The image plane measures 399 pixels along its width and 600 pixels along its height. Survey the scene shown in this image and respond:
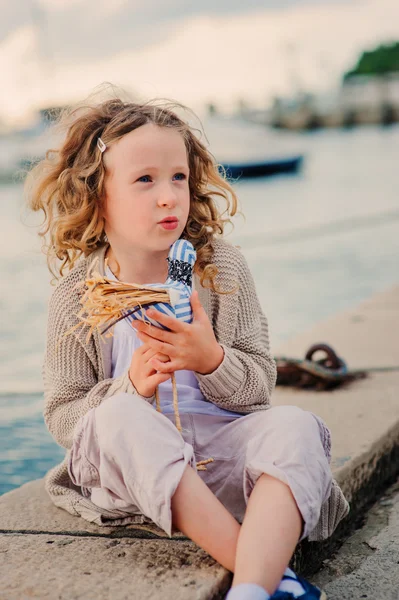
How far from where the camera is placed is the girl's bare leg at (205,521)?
1.79 metres

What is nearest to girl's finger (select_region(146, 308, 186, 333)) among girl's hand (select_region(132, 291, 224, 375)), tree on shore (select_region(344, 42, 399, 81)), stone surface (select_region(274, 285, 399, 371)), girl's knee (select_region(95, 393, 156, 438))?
girl's hand (select_region(132, 291, 224, 375))

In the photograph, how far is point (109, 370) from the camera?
7.36 feet

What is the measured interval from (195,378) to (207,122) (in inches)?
1275

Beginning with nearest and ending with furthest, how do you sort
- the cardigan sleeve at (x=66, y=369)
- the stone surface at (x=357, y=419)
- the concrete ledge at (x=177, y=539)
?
the concrete ledge at (x=177, y=539) < the cardigan sleeve at (x=66, y=369) < the stone surface at (x=357, y=419)

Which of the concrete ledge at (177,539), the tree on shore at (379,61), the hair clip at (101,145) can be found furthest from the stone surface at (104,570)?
the tree on shore at (379,61)

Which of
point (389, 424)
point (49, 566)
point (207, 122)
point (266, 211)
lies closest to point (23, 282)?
point (389, 424)

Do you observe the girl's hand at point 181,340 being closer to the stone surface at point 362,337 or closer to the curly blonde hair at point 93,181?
the curly blonde hair at point 93,181

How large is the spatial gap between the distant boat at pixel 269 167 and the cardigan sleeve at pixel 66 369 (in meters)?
24.1

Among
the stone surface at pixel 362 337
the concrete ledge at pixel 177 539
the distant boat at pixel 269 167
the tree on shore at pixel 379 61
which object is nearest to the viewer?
the concrete ledge at pixel 177 539

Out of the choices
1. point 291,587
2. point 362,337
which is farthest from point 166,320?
point 362,337

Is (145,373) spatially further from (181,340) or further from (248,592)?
(248,592)

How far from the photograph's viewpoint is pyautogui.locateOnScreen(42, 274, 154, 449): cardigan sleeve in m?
2.17

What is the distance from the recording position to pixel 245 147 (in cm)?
2895

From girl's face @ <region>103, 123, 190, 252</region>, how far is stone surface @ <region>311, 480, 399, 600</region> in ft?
3.08
